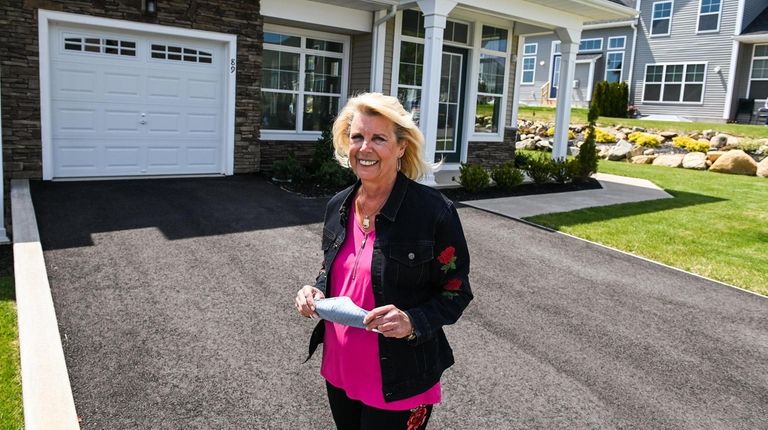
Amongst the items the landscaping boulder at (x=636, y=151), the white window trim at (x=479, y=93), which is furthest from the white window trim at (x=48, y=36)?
the landscaping boulder at (x=636, y=151)

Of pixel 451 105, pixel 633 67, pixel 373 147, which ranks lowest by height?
pixel 373 147

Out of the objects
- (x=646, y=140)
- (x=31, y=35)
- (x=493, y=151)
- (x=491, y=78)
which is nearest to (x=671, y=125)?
(x=646, y=140)

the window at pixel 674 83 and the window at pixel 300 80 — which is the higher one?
the window at pixel 674 83

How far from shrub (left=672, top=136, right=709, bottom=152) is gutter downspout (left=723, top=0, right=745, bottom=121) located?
648 centimetres

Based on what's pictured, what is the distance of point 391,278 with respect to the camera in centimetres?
207

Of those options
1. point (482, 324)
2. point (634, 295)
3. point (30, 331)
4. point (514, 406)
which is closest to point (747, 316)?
point (634, 295)

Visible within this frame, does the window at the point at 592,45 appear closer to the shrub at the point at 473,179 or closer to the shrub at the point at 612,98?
the shrub at the point at 612,98

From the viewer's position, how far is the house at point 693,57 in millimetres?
24203

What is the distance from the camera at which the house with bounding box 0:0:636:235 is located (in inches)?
342

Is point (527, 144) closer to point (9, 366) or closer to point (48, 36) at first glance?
point (48, 36)

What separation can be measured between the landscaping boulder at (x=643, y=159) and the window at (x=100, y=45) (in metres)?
15.2

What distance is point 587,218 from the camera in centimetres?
918

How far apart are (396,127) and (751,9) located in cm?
2764

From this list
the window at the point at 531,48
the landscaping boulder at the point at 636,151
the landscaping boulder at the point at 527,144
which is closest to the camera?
the landscaping boulder at the point at 636,151
